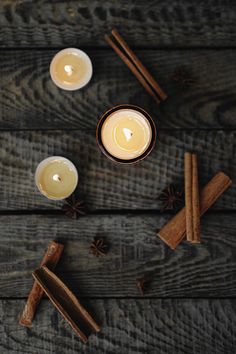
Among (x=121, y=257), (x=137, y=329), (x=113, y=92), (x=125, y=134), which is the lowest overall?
(x=137, y=329)

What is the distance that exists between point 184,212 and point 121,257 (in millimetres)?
199

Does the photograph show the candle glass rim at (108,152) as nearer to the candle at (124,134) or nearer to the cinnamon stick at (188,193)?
the candle at (124,134)

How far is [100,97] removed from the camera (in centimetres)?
125

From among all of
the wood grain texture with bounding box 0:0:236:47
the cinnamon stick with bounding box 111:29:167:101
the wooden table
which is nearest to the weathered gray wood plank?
the wooden table

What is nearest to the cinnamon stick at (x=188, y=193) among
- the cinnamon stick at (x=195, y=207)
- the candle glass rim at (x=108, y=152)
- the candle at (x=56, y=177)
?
the cinnamon stick at (x=195, y=207)

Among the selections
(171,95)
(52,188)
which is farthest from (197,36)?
(52,188)

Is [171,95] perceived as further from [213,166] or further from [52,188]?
[52,188]

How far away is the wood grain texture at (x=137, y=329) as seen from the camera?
3.98 ft

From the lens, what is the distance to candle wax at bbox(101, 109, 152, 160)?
1176 millimetres

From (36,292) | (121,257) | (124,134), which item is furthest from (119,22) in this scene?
(36,292)

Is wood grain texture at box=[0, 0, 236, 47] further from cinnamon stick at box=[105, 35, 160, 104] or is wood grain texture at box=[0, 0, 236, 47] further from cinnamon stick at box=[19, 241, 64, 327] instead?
cinnamon stick at box=[19, 241, 64, 327]

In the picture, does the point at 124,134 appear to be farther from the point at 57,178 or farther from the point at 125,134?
the point at 57,178

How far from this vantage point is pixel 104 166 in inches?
48.7

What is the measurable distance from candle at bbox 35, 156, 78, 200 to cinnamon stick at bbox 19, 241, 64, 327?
0.43 feet
